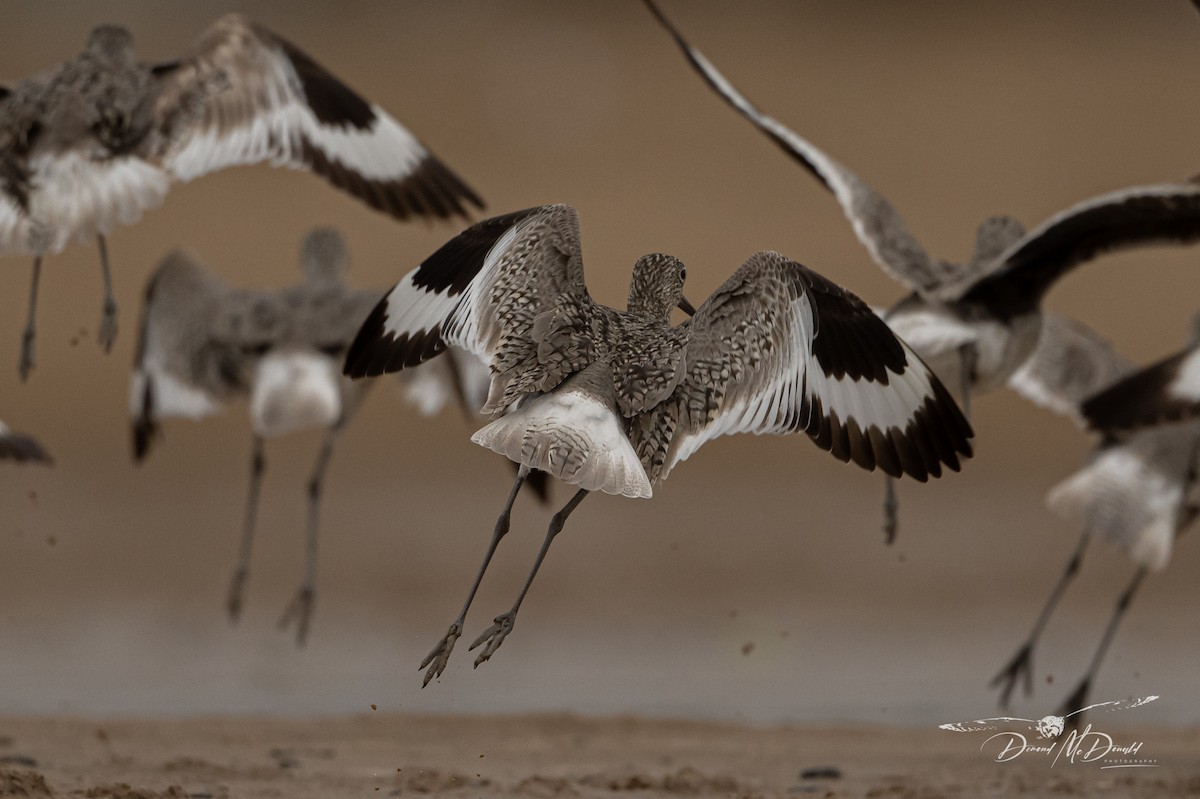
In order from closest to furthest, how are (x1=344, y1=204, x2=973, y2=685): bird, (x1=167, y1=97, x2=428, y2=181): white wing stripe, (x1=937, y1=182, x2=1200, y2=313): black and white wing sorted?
(x1=344, y1=204, x2=973, y2=685): bird
(x1=937, y1=182, x2=1200, y2=313): black and white wing
(x1=167, y1=97, x2=428, y2=181): white wing stripe

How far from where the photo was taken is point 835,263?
13.3m

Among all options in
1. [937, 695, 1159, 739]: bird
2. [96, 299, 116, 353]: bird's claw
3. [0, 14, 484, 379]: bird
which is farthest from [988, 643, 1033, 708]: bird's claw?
[96, 299, 116, 353]: bird's claw

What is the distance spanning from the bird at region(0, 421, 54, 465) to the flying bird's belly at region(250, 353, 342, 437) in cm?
115

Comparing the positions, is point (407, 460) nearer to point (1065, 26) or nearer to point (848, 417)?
point (848, 417)

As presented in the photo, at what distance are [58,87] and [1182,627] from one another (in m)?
5.59

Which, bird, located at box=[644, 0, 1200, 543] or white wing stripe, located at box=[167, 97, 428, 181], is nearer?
bird, located at box=[644, 0, 1200, 543]

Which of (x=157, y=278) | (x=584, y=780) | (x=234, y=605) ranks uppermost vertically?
(x=157, y=278)

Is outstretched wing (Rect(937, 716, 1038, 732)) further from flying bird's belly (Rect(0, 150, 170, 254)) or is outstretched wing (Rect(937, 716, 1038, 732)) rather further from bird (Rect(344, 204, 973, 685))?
flying bird's belly (Rect(0, 150, 170, 254))

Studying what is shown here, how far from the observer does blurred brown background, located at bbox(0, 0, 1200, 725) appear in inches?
321

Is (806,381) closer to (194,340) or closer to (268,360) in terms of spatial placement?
(268,360)

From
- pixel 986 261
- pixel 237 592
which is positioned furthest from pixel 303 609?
pixel 986 261

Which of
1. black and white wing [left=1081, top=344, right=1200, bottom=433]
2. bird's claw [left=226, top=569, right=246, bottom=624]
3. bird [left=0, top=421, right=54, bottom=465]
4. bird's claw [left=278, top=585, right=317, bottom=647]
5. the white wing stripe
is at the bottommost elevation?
bird's claw [left=278, top=585, right=317, bottom=647]

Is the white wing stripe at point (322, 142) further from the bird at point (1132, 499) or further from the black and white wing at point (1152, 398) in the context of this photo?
the black and white wing at point (1152, 398)

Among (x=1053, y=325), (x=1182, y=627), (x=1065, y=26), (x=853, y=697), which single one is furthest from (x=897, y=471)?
(x=1065, y=26)
